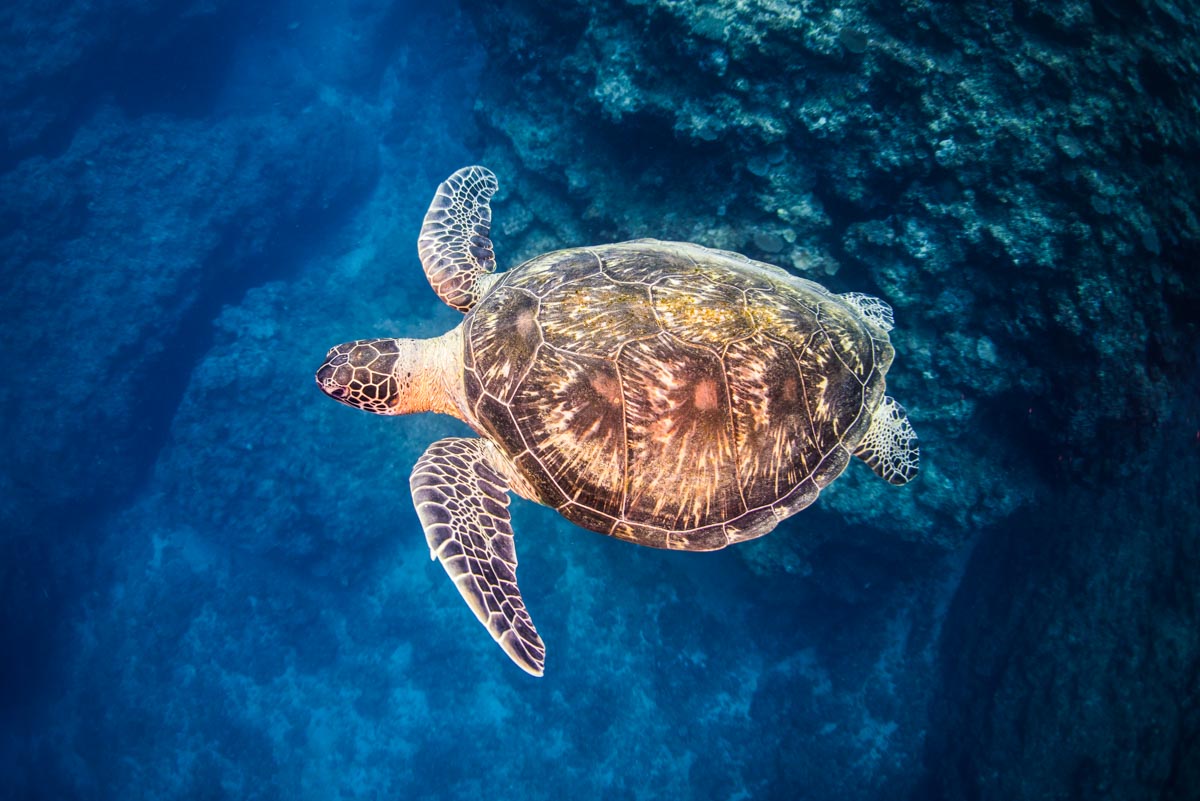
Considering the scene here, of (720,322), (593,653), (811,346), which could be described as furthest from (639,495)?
(593,653)

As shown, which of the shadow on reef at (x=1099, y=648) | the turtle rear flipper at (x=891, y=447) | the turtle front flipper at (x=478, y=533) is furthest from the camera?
the shadow on reef at (x=1099, y=648)

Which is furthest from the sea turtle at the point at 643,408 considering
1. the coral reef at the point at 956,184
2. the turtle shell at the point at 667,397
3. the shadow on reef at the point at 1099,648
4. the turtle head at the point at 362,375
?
the shadow on reef at the point at 1099,648

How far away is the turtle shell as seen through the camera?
3096 mm

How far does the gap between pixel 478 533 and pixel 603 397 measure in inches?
54.4

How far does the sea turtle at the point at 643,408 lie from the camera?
3.10 meters

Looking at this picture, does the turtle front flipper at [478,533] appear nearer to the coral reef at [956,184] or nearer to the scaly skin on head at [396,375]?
the scaly skin on head at [396,375]

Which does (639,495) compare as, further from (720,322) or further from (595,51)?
(595,51)

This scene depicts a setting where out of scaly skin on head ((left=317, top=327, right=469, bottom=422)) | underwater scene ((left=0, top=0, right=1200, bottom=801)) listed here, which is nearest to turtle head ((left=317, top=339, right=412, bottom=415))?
scaly skin on head ((left=317, top=327, right=469, bottom=422))

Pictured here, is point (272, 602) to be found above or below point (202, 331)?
below

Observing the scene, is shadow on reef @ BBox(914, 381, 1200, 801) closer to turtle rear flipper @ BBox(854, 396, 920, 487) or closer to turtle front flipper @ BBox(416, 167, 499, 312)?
turtle rear flipper @ BBox(854, 396, 920, 487)

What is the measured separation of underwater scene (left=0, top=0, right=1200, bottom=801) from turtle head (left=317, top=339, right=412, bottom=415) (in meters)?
0.20

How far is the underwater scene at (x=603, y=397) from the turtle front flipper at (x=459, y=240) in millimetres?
72

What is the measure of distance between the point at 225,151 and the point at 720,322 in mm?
14361

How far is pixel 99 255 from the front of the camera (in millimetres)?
10852
